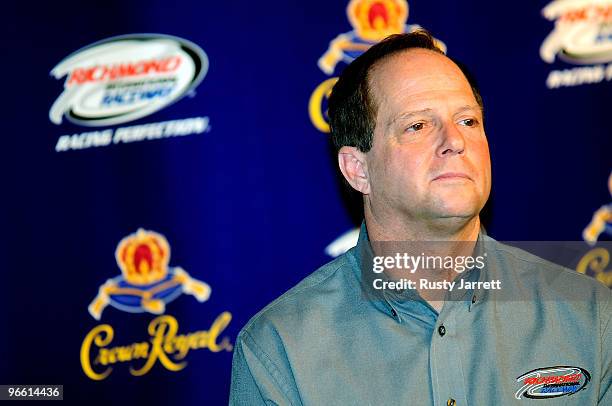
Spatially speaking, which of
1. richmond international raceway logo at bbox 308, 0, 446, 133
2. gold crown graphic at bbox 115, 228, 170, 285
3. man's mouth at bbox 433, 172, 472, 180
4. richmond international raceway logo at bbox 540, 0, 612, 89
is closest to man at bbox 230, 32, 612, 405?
man's mouth at bbox 433, 172, 472, 180

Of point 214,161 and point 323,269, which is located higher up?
point 214,161

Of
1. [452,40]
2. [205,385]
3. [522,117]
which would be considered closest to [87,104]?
[205,385]

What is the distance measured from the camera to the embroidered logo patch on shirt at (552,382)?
1748 mm

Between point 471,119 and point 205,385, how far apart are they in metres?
1.32

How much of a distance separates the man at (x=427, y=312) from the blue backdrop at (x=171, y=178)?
64cm

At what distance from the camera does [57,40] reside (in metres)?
2.54

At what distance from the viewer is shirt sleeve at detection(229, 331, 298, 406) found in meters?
1.76

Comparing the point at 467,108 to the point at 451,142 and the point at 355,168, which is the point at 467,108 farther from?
the point at 355,168

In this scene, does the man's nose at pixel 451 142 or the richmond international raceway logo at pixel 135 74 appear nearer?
the man's nose at pixel 451 142

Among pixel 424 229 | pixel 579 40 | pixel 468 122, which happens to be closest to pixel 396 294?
pixel 424 229

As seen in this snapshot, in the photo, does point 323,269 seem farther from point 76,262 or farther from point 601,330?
point 76,262

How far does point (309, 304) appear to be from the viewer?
190 centimetres

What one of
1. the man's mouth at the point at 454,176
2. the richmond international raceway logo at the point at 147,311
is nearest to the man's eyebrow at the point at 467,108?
the man's mouth at the point at 454,176

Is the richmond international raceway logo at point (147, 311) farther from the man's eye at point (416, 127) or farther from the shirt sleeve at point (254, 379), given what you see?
the man's eye at point (416, 127)
